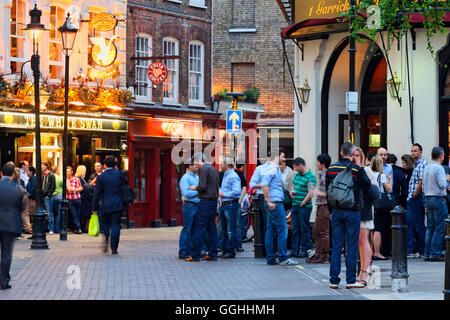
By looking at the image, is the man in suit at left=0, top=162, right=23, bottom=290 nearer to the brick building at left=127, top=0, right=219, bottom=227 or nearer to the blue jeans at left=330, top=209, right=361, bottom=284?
the blue jeans at left=330, top=209, right=361, bottom=284

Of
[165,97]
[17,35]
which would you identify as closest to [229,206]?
[17,35]

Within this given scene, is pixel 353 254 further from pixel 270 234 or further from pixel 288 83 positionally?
pixel 288 83

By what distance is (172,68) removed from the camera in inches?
1320

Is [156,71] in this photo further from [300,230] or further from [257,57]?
[300,230]

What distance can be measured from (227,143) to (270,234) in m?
20.8

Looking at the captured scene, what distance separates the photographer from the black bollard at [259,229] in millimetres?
17781

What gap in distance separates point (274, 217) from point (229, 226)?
204cm

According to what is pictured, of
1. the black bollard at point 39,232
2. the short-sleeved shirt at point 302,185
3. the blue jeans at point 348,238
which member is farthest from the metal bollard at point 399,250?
the black bollard at point 39,232

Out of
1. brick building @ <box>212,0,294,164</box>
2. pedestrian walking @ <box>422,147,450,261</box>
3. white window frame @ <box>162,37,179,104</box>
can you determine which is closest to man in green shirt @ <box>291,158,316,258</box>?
pedestrian walking @ <box>422,147,450,261</box>

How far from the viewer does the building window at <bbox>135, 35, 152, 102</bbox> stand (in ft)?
105

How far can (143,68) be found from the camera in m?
32.2
